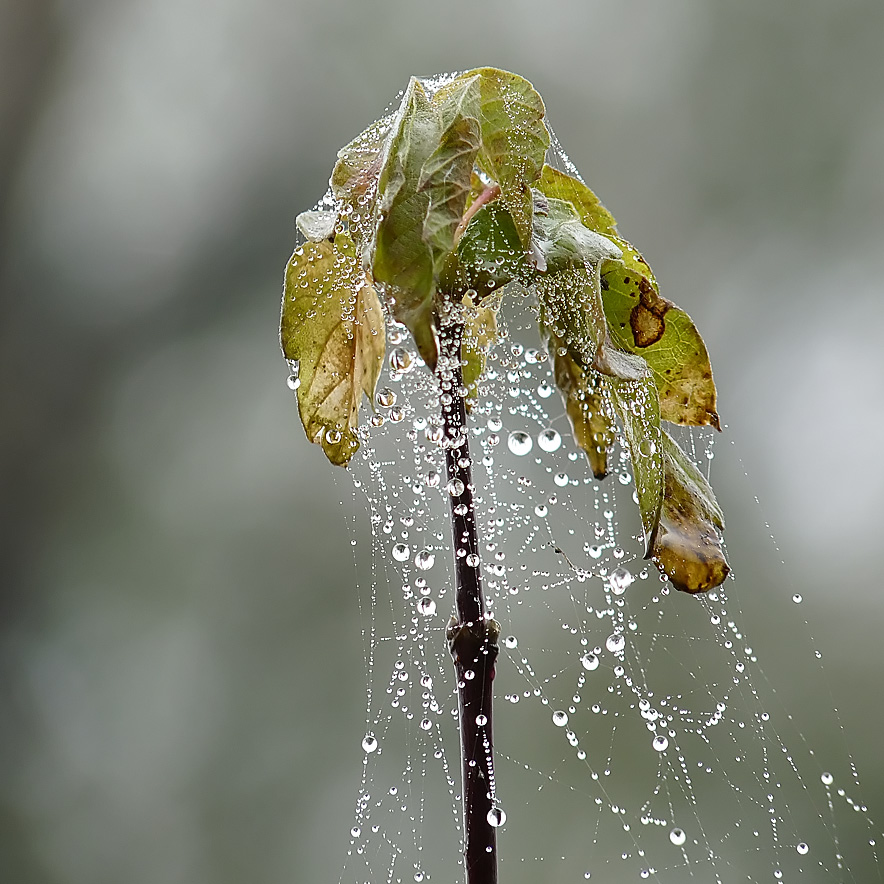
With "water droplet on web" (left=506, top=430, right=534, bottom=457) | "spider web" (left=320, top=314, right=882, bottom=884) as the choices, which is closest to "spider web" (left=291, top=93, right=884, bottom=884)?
"spider web" (left=320, top=314, right=882, bottom=884)

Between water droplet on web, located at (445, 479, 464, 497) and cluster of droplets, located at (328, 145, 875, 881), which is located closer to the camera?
water droplet on web, located at (445, 479, 464, 497)

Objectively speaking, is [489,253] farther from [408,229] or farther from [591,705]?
[591,705]

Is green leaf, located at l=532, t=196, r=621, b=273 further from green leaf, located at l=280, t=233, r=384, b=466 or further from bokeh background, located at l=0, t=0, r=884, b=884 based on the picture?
bokeh background, located at l=0, t=0, r=884, b=884

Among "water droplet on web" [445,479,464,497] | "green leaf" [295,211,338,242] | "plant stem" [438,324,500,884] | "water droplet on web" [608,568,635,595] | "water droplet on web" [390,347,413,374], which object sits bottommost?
"plant stem" [438,324,500,884]

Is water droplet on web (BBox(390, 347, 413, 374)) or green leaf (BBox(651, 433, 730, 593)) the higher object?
water droplet on web (BBox(390, 347, 413, 374))

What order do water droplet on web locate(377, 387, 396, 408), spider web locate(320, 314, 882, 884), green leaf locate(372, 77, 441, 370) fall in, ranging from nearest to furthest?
green leaf locate(372, 77, 441, 370)
water droplet on web locate(377, 387, 396, 408)
spider web locate(320, 314, 882, 884)

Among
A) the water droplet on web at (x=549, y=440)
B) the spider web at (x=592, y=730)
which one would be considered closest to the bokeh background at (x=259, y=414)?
the spider web at (x=592, y=730)
